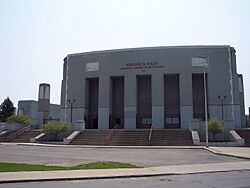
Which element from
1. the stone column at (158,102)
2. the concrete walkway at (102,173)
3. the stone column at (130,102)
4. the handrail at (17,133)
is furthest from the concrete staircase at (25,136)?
the concrete walkway at (102,173)

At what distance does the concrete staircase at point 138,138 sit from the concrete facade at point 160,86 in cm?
1591

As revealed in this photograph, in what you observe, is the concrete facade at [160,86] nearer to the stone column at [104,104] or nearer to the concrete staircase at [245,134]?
the stone column at [104,104]

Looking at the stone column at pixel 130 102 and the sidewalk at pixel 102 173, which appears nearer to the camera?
the sidewalk at pixel 102 173

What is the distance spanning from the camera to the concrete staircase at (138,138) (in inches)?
1516

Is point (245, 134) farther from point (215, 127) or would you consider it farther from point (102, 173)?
point (102, 173)

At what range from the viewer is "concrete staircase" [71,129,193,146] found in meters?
38.5

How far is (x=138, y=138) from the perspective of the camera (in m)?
41.2

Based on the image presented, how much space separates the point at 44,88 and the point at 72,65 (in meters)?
7.87

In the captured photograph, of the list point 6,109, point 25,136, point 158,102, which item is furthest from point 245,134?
point 6,109

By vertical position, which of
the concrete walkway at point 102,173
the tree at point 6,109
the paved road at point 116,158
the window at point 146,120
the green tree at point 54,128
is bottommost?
the paved road at point 116,158

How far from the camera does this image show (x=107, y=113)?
61344 mm

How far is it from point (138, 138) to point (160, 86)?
63.3ft

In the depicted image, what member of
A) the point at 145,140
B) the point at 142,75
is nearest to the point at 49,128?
the point at 145,140

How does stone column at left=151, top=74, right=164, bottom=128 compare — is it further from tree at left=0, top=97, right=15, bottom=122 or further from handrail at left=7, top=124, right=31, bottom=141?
tree at left=0, top=97, right=15, bottom=122
